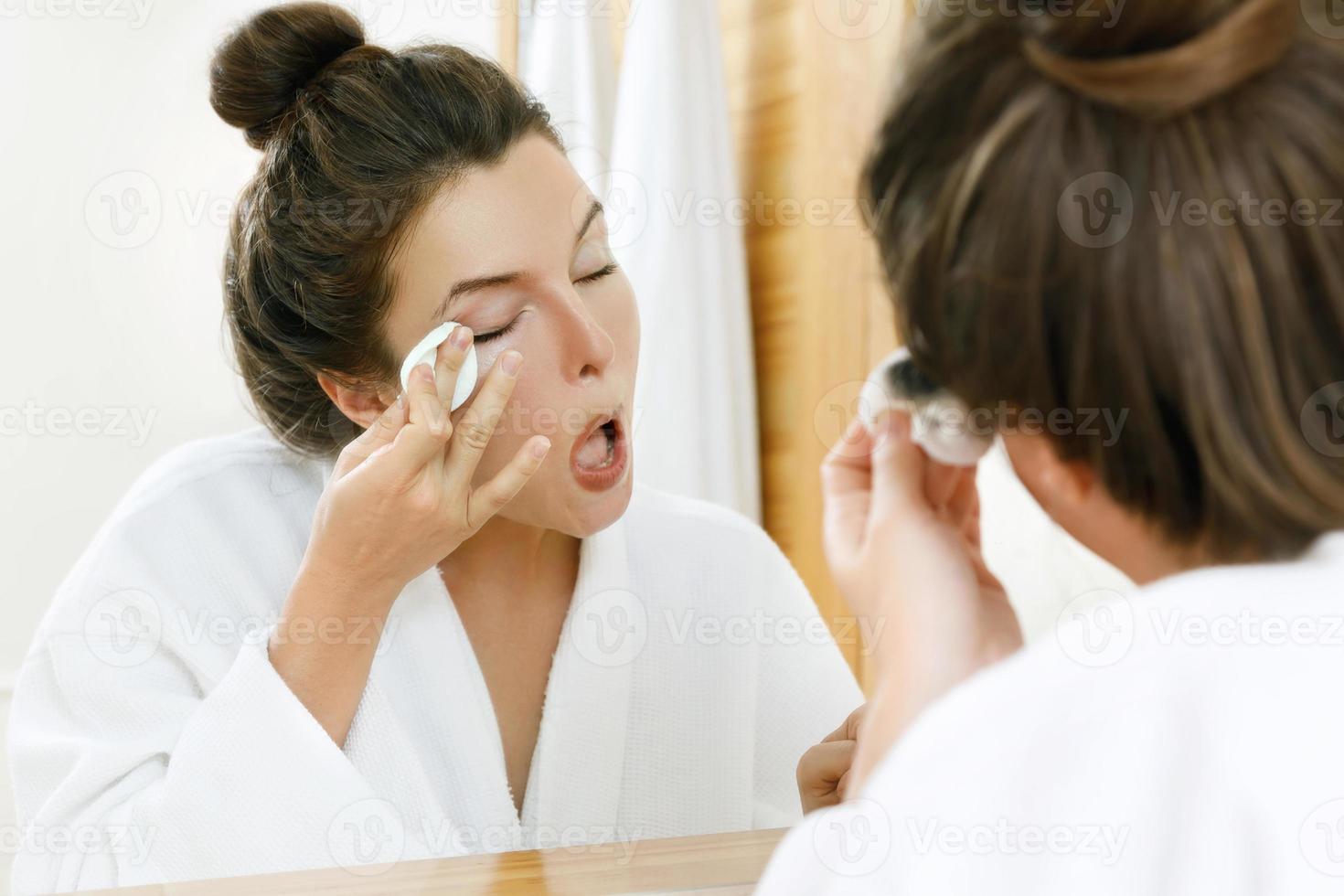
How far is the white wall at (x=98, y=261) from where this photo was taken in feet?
4.46

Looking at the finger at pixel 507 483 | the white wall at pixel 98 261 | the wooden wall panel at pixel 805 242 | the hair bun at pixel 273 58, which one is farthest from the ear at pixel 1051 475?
the white wall at pixel 98 261

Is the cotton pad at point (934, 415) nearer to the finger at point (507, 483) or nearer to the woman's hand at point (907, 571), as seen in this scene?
the woman's hand at point (907, 571)

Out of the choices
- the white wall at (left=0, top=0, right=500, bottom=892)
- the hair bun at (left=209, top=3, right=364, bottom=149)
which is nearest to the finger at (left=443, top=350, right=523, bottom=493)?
the hair bun at (left=209, top=3, right=364, bottom=149)

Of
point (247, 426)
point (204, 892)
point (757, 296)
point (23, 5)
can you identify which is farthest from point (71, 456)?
point (204, 892)

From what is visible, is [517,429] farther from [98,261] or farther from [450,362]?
[98,261]

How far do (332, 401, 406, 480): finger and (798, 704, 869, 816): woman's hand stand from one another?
330mm

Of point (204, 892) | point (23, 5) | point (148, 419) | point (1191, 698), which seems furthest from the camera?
point (148, 419)

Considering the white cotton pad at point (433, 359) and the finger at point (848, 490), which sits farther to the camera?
the white cotton pad at point (433, 359)

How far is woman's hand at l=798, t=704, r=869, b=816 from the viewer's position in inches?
26.0

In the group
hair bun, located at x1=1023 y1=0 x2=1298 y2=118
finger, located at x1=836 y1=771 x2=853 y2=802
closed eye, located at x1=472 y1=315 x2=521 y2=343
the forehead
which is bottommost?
finger, located at x1=836 y1=771 x2=853 y2=802

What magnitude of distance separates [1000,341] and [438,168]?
0.51 m

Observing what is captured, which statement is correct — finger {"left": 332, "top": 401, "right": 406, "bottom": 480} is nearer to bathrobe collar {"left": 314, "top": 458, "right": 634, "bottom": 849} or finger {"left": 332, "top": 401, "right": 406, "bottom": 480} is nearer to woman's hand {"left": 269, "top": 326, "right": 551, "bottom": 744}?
woman's hand {"left": 269, "top": 326, "right": 551, "bottom": 744}

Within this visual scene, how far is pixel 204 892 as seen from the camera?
0.52 metres

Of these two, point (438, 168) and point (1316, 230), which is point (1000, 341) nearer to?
point (1316, 230)
